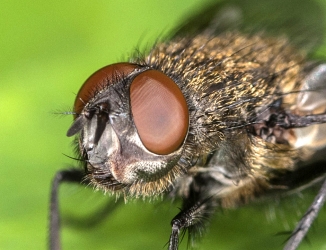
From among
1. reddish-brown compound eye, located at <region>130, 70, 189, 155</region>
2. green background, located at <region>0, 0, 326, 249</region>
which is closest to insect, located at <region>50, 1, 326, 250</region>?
reddish-brown compound eye, located at <region>130, 70, 189, 155</region>

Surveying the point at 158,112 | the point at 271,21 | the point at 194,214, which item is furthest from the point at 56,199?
the point at 271,21

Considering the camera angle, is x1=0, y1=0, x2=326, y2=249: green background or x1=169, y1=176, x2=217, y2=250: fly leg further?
x1=0, y1=0, x2=326, y2=249: green background

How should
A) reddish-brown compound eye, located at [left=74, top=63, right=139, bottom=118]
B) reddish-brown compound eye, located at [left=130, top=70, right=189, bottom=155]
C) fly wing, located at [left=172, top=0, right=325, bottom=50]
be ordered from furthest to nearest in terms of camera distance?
1. fly wing, located at [left=172, top=0, right=325, bottom=50]
2. reddish-brown compound eye, located at [left=74, top=63, right=139, bottom=118]
3. reddish-brown compound eye, located at [left=130, top=70, right=189, bottom=155]

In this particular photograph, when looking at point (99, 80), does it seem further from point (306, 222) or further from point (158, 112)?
point (306, 222)

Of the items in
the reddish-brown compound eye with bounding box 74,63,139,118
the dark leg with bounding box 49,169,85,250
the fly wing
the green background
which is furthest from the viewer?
the fly wing

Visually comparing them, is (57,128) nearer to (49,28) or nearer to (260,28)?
(49,28)

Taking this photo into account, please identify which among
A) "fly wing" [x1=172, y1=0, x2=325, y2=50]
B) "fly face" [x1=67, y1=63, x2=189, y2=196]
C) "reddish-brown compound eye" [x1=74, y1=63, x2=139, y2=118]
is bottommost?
"fly face" [x1=67, y1=63, x2=189, y2=196]

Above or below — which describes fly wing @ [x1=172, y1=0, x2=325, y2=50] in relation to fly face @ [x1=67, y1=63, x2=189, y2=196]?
above

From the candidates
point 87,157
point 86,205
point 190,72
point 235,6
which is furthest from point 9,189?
point 235,6

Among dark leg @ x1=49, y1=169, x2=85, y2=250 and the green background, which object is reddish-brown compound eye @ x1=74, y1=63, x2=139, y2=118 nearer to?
dark leg @ x1=49, y1=169, x2=85, y2=250
